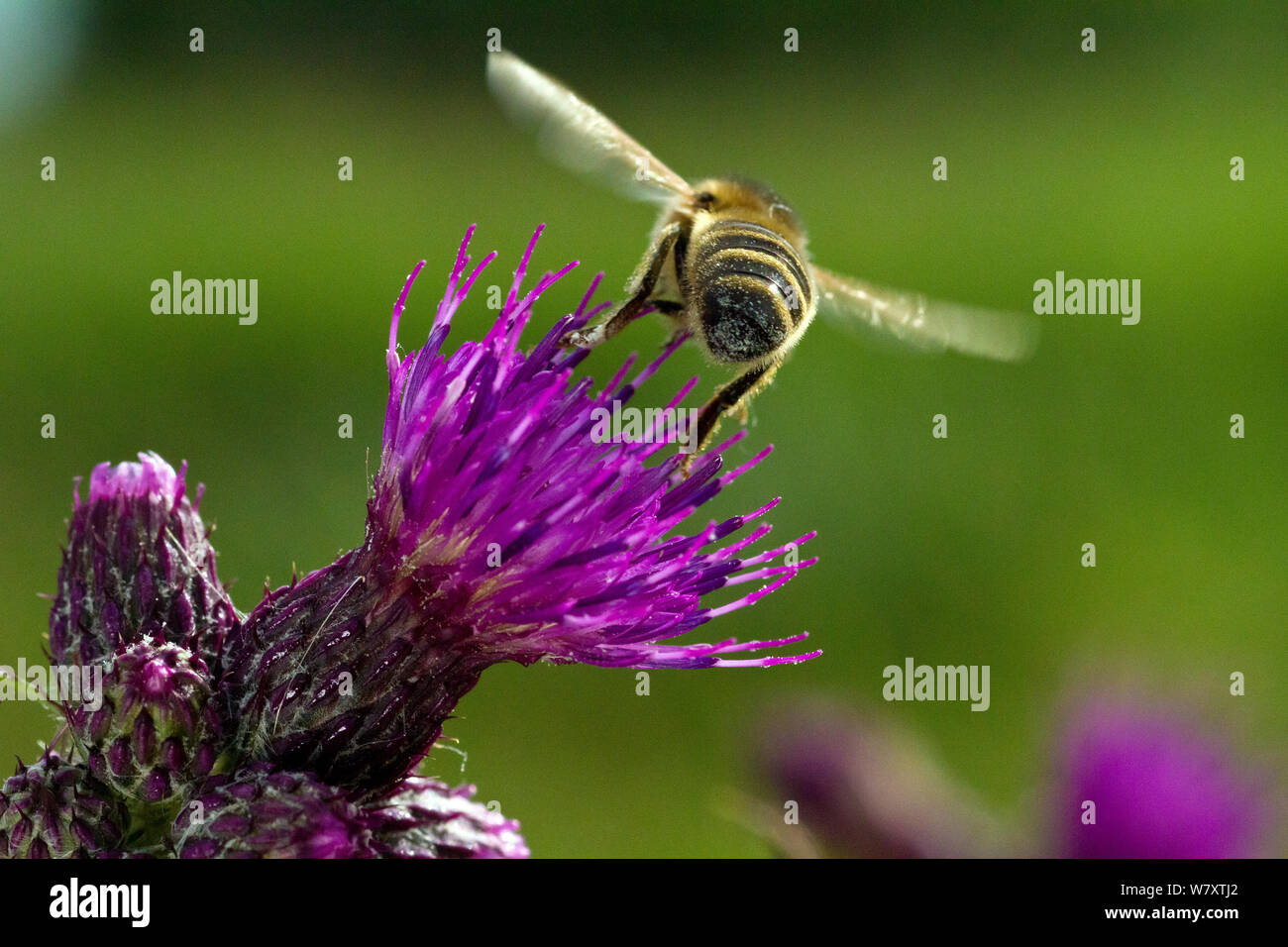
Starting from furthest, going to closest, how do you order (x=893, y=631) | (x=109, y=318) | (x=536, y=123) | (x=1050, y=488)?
(x=109, y=318)
(x=1050, y=488)
(x=893, y=631)
(x=536, y=123)

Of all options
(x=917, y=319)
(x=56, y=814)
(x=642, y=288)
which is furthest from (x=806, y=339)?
(x=56, y=814)

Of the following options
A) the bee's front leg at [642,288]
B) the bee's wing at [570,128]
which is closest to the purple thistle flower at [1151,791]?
the bee's front leg at [642,288]

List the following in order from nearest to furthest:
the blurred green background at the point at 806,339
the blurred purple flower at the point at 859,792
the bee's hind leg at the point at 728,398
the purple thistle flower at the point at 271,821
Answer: the purple thistle flower at the point at 271,821 < the bee's hind leg at the point at 728,398 < the blurred purple flower at the point at 859,792 < the blurred green background at the point at 806,339

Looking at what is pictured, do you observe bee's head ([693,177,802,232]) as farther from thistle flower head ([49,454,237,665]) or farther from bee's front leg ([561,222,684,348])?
thistle flower head ([49,454,237,665])

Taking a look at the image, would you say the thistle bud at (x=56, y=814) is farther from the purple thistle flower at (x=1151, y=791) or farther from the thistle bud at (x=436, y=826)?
the purple thistle flower at (x=1151, y=791)

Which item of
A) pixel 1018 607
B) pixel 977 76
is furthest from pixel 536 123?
pixel 977 76

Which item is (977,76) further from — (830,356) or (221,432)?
(221,432)

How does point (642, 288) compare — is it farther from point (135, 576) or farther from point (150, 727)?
point (150, 727)
